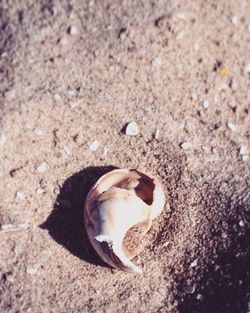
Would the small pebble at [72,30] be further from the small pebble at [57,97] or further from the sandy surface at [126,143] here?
the small pebble at [57,97]

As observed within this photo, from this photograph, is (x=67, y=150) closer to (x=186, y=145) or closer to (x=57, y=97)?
(x=57, y=97)

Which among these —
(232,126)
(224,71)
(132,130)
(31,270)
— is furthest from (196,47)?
(31,270)

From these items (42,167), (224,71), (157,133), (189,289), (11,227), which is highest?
(224,71)

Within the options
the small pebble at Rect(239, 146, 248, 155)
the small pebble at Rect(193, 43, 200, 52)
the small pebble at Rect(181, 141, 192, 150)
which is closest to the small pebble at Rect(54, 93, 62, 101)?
the small pebble at Rect(181, 141, 192, 150)

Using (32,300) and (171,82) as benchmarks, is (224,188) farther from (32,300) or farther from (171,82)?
(32,300)

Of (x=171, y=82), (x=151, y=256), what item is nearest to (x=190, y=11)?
(x=171, y=82)

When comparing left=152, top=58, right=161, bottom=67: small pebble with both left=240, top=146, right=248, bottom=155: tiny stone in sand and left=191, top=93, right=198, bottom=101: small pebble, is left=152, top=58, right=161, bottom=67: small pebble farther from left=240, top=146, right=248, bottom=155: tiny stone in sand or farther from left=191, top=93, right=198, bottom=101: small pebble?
left=240, top=146, right=248, bottom=155: tiny stone in sand
